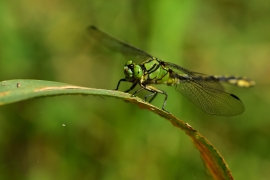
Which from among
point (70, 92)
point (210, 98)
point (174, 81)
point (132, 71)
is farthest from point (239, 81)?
point (70, 92)

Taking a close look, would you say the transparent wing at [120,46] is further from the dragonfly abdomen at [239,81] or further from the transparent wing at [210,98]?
the dragonfly abdomen at [239,81]

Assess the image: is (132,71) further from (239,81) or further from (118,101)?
(239,81)

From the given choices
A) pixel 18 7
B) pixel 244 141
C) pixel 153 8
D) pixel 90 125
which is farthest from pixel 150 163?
pixel 18 7

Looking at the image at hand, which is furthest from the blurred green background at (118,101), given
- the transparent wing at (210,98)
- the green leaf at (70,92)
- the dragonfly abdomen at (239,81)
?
the green leaf at (70,92)

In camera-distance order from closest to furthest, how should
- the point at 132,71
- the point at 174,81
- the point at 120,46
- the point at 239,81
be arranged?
the point at 132,71 → the point at 174,81 → the point at 120,46 → the point at 239,81

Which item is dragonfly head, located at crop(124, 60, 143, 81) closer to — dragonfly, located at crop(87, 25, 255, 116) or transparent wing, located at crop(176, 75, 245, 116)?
dragonfly, located at crop(87, 25, 255, 116)

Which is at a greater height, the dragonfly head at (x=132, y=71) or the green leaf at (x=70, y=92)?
the dragonfly head at (x=132, y=71)

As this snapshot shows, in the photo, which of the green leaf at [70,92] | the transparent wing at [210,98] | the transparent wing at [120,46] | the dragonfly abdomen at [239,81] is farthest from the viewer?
the dragonfly abdomen at [239,81]
